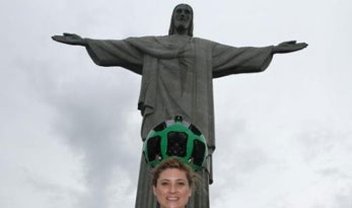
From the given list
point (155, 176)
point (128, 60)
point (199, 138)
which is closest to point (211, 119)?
point (128, 60)

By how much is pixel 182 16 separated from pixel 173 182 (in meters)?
6.90

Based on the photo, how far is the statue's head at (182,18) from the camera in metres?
10.4

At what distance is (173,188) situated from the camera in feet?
12.4

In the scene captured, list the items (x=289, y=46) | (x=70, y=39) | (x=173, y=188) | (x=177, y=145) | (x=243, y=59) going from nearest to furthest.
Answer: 1. (x=173, y=188)
2. (x=177, y=145)
3. (x=70, y=39)
4. (x=289, y=46)
5. (x=243, y=59)

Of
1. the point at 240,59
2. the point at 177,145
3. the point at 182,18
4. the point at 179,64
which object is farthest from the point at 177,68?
the point at 177,145

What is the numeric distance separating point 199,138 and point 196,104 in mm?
5051

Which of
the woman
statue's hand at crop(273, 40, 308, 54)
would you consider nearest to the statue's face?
statue's hand at crop(273, 40, 308, 54)

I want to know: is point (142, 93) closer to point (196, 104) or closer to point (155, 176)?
point (196, 104)

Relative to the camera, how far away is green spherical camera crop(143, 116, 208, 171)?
14.4 ft

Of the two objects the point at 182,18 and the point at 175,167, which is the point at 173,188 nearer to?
the point at 175,167

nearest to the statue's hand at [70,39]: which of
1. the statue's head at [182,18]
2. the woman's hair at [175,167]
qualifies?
the statue's head at [182,18]

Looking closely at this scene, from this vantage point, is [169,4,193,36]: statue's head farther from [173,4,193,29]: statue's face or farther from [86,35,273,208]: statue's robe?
[86,35,273,208]: statue's robe

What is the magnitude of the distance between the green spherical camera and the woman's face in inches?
21.4

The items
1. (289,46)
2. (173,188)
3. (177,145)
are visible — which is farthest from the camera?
(289,46)
